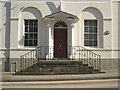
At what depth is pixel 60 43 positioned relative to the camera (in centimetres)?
1588

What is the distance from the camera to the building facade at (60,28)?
1585 cm

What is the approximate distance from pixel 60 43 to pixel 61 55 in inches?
Answer: 38.4

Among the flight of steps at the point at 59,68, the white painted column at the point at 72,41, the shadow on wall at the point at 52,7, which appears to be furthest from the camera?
the shadow on wall at the point at 52,7

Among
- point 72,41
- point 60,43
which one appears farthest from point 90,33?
point 60,43

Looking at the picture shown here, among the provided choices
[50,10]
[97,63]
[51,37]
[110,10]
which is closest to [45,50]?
[51,37]

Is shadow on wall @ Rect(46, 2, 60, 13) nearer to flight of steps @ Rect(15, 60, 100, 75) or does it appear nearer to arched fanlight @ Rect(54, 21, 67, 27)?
arched fanlight @ Rect(54, 21, 67, 27)

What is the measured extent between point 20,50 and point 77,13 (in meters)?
5.54

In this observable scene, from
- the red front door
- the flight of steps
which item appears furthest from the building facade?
the flight of steps

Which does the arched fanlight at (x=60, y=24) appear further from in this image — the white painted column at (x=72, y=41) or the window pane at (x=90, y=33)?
the window pane at (x=90, y=33)

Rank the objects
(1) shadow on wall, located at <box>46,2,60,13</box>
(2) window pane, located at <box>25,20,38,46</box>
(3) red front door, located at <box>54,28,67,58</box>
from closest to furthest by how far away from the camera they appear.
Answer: (3) red front door, located at <box>54,28,67,58</box> < (1) shadow on wall, located at <box>46,2,60,13</box> < (2) window pane, located at <box>25,20,38,46</box>

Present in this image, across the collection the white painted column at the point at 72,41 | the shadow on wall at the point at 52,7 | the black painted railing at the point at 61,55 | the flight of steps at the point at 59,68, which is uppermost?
the shadow on wall at the point at 52,7

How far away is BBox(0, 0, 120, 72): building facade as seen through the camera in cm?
1585

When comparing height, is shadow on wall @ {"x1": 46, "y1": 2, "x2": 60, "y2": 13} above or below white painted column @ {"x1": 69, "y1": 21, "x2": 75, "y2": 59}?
above

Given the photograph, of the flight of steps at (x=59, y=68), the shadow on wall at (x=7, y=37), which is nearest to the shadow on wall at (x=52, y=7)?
the shadow on wall at (x=7, y=37)
